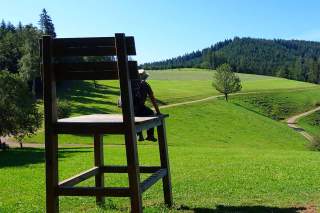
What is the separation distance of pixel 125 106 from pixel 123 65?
29.5 inches

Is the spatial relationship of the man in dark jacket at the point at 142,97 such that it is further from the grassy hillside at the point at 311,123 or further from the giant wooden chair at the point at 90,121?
the grassy hillside at the point at 311,123

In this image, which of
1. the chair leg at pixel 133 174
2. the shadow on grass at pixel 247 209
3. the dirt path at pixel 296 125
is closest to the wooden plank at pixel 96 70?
the chair leg at pixel 133 174

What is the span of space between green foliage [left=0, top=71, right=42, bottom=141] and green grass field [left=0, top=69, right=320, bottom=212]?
2.94 metres

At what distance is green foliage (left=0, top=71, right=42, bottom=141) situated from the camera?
51.6 metres

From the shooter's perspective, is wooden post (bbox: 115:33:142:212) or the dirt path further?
the dirt path

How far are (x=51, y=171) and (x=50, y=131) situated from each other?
2.43 ft

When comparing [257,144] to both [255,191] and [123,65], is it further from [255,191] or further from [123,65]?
[123,65]

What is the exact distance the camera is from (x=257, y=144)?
253 ft

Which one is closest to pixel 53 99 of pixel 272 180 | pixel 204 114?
pixel 272 180

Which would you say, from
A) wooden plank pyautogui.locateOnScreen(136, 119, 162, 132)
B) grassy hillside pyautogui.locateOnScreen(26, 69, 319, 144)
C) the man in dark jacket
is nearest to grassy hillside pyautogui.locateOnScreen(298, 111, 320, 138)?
grassy hillside pyautogui.locateOnScreen(26, 69, 319, 144)

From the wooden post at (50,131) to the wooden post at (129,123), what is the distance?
137cm

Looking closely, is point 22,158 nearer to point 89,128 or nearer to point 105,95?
point 89,128

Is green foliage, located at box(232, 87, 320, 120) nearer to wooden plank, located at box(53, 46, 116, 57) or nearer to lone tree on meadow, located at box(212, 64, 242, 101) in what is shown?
lone tree on meadow, located at box(212, 64, 242, 101)

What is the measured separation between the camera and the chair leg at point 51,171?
8.92 metres
